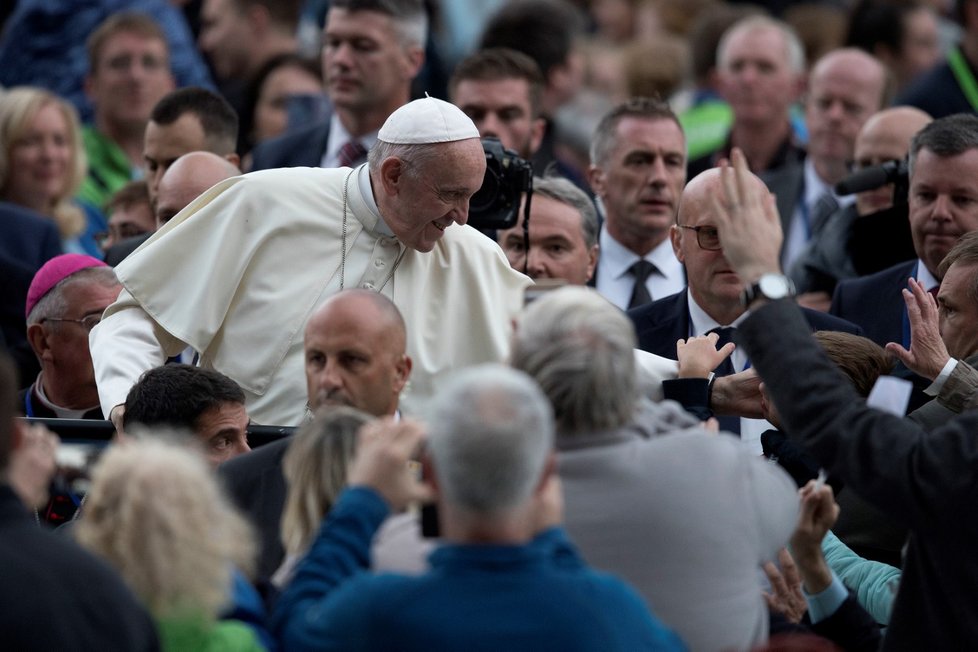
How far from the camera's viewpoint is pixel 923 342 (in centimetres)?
532

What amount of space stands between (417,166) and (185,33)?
5.34 metres

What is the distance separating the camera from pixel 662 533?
12.6ft

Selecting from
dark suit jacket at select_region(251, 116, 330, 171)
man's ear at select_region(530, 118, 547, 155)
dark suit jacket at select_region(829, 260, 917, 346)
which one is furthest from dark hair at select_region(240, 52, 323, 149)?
dark suit jacket at select_region(829, 260, 917, 346)

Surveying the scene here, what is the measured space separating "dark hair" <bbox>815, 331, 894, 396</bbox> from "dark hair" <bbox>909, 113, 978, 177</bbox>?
1548 mm

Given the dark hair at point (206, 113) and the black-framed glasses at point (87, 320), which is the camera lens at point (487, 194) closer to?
the black-framed glasses at point (87, 320)

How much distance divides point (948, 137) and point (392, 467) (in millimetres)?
3670

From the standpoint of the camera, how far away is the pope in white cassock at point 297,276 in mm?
5836

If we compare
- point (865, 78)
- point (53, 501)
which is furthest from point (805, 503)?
point (865, 78)

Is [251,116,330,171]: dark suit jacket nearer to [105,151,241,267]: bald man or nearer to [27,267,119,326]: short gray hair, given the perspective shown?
[105,151,241,267]: bald man

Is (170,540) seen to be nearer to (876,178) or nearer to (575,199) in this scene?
(575,199)

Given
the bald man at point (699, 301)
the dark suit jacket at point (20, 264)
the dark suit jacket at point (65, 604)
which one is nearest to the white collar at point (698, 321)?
the bald man at point (699, 301)

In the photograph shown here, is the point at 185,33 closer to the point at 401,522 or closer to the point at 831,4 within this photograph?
the point at 831,4

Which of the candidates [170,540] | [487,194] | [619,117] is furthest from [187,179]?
[170,540]

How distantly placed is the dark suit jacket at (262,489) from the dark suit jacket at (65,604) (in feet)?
3.63
